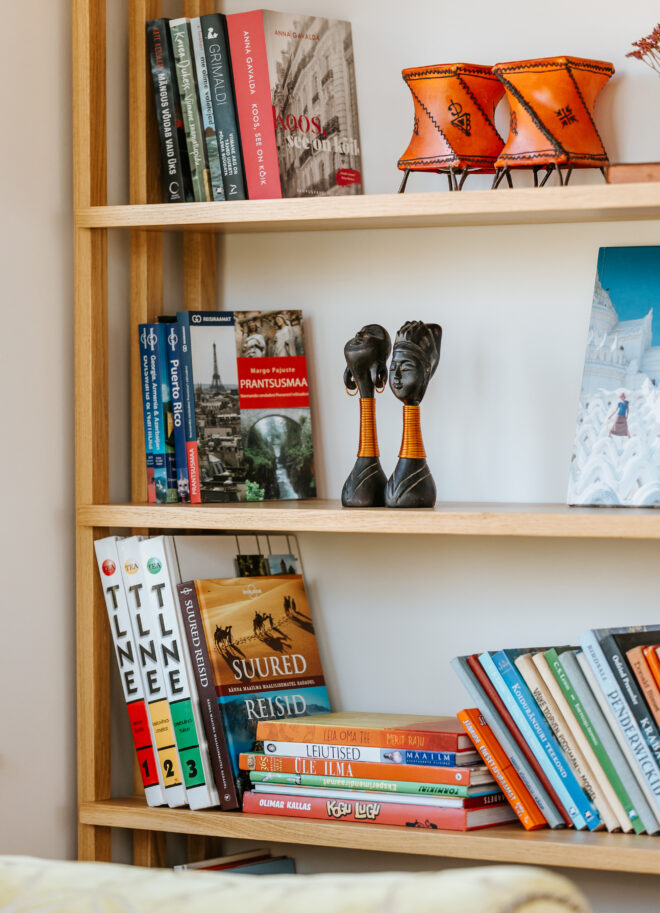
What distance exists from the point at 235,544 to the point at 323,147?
59 cm

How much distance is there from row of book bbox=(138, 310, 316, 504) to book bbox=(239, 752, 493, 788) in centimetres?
37

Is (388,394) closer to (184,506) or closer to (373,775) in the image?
(184,506)

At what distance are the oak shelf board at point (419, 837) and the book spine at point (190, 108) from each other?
0.85 m

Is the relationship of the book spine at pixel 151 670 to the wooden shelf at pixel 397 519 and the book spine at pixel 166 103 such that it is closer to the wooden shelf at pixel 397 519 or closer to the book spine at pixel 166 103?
the wooden shelf at pixel 397 519

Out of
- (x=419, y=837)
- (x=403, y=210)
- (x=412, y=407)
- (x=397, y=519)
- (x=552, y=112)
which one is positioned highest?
A: (x=552, y=112)

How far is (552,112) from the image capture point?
145cm

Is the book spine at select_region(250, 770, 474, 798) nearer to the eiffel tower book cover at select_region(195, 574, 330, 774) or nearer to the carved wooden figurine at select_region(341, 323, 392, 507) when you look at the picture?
the eiffel tower book cover at select_region(195, 574, 330, 774)

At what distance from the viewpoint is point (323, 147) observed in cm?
163

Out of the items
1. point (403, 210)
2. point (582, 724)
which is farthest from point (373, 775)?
point (403, 210)

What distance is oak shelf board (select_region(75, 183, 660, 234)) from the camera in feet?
4.34

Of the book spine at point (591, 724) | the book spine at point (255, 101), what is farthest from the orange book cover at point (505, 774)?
the book spine at point (255, 101)

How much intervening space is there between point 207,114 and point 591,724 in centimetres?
96

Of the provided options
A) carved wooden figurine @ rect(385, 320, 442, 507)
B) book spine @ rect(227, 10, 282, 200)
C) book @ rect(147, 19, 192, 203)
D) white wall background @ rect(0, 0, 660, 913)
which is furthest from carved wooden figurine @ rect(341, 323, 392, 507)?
book @ rect(147, 19, 192, 203)

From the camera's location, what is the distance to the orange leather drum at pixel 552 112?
4.75 ft
